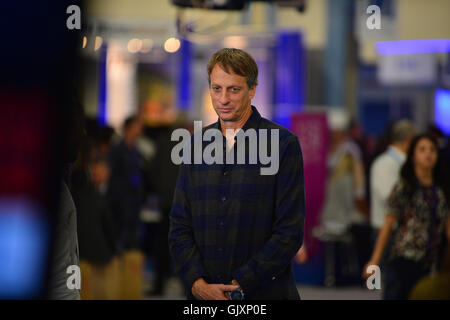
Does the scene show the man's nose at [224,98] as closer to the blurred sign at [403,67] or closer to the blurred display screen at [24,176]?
the blurred display screen at [24,176]

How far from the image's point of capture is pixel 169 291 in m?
7.34

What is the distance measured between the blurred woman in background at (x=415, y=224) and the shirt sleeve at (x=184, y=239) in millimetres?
2007

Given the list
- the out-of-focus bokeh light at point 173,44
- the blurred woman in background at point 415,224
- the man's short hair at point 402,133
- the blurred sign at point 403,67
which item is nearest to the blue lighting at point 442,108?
the man's short hair at point 402,133

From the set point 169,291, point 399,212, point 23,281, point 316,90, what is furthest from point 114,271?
point 316,90

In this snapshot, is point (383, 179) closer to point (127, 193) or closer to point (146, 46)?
point (127, 193)

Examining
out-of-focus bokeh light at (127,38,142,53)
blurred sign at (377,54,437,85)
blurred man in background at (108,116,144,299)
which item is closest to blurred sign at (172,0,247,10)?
blurred man in background at (108,116,144,299)

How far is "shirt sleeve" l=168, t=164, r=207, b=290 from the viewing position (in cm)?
230

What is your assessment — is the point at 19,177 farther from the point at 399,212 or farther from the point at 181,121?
the point at 181,121

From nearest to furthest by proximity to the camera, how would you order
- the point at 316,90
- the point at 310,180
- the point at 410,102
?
the point at 310,180 → the point at 316,90 → the point at 410,102

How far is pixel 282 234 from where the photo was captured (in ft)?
7.32

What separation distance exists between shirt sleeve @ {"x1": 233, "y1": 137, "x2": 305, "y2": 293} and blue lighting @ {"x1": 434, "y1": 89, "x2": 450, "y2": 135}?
4.41 metres

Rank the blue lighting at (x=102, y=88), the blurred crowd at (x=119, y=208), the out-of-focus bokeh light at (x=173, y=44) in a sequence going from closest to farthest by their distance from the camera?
the blurred crowd at (x=119, y=208) < the out-of-focus bokeh light at (x=173, y=44) < the blue lighting at (x=102, y=88)

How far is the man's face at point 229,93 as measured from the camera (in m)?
2.26
